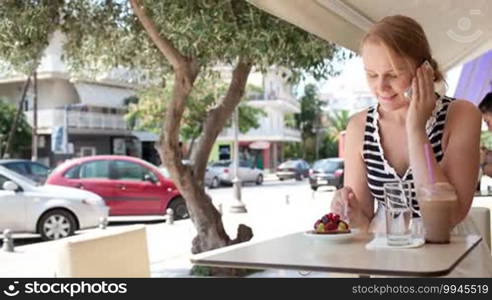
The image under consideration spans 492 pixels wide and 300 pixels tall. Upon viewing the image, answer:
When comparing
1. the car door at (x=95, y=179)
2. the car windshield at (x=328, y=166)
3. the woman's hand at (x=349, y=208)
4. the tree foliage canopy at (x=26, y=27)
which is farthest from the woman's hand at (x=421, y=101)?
the car windshield at (x=328, y=166)

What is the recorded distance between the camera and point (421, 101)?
1.85m

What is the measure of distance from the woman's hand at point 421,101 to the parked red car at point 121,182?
31.5ft

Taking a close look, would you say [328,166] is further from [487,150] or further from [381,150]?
[381,150]

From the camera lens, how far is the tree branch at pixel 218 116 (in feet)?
20.1

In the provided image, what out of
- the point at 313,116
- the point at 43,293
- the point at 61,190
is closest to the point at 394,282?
the point at 43,293

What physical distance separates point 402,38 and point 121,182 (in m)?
9.86

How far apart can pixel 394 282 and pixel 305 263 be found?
0.73 feet

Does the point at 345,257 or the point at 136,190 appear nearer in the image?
the point at 345,257

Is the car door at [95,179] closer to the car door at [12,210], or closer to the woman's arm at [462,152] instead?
the car door at [12,210]

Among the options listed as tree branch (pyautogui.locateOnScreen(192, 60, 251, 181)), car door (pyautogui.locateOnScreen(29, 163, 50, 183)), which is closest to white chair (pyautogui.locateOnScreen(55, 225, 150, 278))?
tree branch (pyautogui.locateOnScreen(192, 60, 251, 181))

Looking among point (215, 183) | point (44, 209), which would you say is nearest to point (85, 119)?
point (215, 183)

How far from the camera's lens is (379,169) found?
79.6 inches

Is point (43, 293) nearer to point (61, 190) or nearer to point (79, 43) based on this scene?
point (79, 43)

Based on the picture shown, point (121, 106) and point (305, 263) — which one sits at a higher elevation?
point (121, 106)
